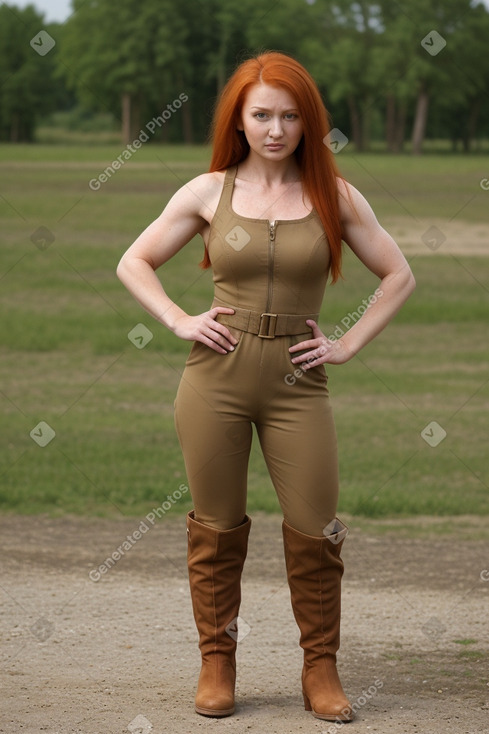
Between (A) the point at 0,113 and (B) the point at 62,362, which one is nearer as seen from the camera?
(B) the point at 62,362

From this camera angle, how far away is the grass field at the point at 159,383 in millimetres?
7957

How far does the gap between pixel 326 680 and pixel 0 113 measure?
84.6 m

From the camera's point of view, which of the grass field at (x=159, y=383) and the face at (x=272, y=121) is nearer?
the face at (x=272, y=121)

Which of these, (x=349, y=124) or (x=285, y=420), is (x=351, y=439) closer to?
(x=285, y=420)

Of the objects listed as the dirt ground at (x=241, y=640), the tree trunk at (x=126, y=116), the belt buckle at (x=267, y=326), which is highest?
the belt buckle at (x=267, y=326)

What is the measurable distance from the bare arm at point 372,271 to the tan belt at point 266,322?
46 millimetres

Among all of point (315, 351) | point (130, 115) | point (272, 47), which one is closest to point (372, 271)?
point (315, 351)

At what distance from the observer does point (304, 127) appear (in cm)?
356

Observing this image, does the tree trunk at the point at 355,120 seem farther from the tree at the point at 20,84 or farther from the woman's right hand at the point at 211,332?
the woman's right hand at the point at 211,332

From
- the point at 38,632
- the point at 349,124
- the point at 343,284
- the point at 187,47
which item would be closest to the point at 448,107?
the point at 349,124

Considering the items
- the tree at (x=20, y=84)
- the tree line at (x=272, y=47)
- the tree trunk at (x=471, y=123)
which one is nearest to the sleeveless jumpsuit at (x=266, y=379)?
the tree line at (x=272, y=47)

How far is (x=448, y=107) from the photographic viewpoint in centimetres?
8744

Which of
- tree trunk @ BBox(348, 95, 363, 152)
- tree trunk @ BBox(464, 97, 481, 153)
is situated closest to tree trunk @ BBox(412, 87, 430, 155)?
tree trunk @ BBox(348, 95, 363, 152)

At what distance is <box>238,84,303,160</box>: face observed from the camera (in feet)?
11.6
